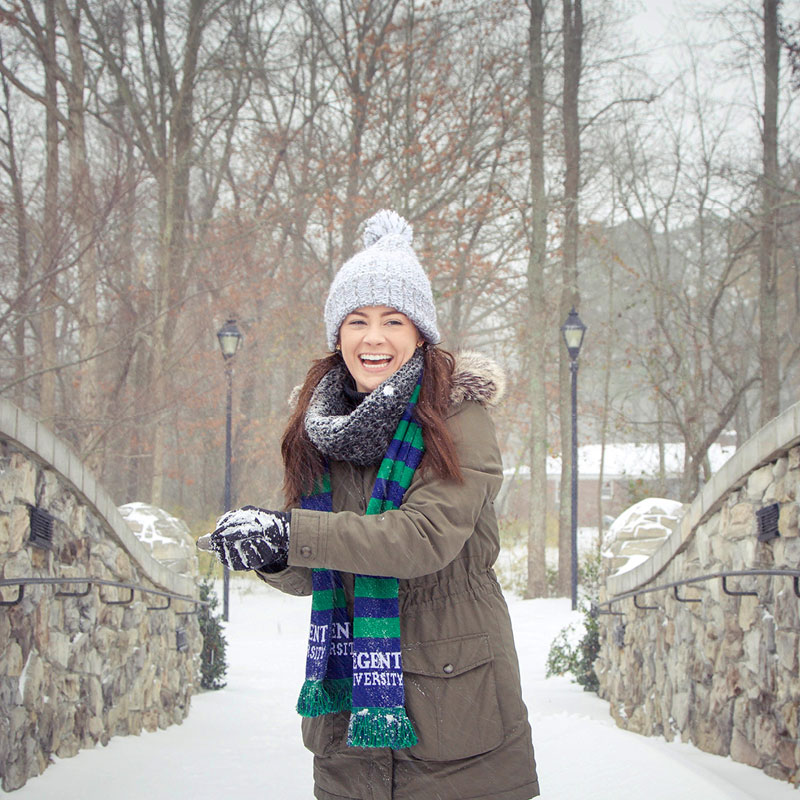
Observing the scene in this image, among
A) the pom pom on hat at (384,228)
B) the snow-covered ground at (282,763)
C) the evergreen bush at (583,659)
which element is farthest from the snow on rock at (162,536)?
the pom pom on hat at (384,228)

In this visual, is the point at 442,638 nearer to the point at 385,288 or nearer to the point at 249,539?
the point at 249,539

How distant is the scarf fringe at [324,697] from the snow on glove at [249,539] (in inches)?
12.8

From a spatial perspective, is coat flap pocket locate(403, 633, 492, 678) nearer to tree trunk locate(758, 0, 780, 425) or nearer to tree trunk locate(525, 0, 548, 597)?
tree trunk locate(758, 0, 780, 425)

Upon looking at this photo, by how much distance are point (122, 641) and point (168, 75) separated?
41.3 feet

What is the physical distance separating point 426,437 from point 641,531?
586 centimetres

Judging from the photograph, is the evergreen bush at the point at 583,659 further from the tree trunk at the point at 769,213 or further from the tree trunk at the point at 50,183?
the tree trunk at the point at 769,213

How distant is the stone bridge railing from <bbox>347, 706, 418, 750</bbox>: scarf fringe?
5.71ft

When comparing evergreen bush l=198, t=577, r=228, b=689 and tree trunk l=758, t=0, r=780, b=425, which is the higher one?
tree trunk l=758, t=0, r=780, b=425

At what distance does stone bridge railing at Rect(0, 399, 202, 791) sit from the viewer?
3521 millimetres

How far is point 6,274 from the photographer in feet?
30.2

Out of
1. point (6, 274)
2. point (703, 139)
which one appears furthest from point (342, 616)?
point (703, 139)

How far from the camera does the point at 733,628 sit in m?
4.34

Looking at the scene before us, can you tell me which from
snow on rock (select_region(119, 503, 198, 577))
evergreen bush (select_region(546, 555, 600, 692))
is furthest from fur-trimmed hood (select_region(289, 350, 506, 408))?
evergreen bush (select_region(546, 555, 600, 692))

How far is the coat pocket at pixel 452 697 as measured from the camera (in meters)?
1.88
